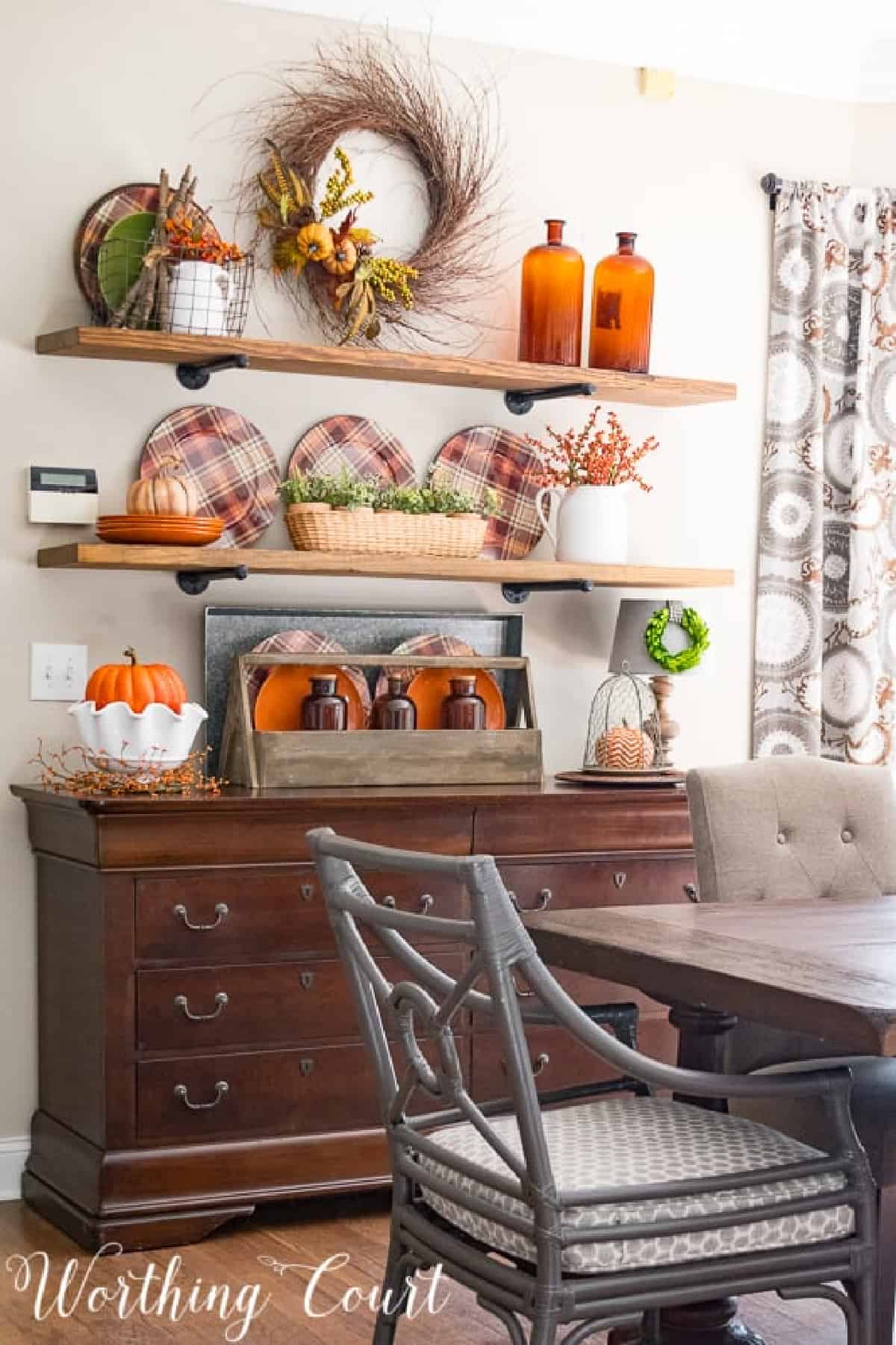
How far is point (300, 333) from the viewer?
4098mm

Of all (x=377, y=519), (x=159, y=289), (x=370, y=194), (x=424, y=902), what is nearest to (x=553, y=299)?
(x=370, y=194)

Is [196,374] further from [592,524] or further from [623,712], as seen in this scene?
[623,712]

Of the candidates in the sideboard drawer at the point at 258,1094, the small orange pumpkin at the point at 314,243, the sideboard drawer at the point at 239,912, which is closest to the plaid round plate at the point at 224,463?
the small orange pumpkin at the point at 314,243

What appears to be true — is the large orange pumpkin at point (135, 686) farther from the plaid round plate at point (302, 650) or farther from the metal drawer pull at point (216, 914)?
the metal drawer pull at point (216, 914)

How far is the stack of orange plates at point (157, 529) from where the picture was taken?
368 cm

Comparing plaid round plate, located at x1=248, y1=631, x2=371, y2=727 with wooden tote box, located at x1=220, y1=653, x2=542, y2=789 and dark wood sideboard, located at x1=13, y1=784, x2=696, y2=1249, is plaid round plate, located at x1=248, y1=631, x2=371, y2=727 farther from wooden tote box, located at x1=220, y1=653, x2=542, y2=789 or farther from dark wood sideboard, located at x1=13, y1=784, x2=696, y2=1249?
dark wood sideboard, located at x1=13, y1=784, x2=696, y2=1249

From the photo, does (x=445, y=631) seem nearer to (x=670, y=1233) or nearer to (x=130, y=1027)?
(x=130, y=1027)

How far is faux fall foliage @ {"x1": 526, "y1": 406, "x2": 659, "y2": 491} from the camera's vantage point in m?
4.23

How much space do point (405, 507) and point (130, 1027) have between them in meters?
1.22

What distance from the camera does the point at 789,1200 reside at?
222cm

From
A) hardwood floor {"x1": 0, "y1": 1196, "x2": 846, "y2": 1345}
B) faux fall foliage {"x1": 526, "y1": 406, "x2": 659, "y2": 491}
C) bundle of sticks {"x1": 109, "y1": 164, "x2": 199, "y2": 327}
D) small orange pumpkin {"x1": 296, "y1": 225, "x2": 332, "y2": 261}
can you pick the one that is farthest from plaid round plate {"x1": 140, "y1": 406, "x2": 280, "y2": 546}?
hardwood floor {"x1": 0, "y1": 1196, "x2": 846, "y2": 1345}

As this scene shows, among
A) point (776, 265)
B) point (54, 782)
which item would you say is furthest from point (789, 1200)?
point (776, 265)

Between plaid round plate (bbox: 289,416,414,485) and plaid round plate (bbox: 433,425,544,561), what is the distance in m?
0.10

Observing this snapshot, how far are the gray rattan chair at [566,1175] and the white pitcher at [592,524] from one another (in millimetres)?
1944
